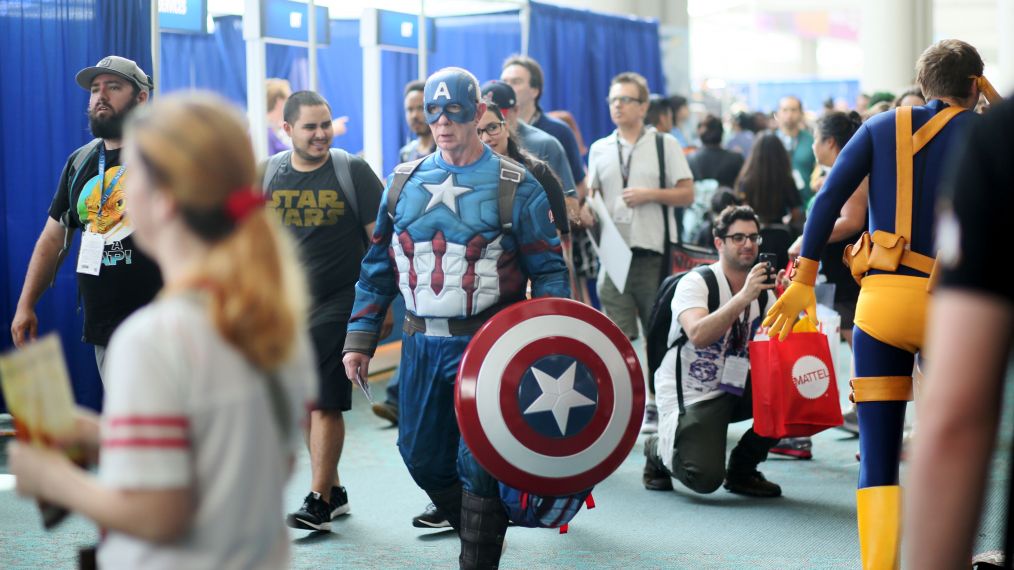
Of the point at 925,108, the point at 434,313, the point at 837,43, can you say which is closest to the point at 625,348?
the point at 434,313

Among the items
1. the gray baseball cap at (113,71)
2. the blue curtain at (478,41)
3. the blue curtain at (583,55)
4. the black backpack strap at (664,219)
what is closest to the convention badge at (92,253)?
the gray baseball cap at (113,71)

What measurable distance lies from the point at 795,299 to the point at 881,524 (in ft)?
2.41

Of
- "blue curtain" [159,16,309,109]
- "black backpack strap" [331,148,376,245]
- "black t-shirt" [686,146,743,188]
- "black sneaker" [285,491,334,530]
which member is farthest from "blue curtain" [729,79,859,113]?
"black sneaker" [285,491,334,530]

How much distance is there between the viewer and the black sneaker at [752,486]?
205 inches

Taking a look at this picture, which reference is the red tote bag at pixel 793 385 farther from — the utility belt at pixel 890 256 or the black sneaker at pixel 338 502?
the black sneaker at pixel 338 502

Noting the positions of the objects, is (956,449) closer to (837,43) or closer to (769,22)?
(769,22)

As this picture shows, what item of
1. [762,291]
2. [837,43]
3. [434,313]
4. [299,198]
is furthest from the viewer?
[837,43]

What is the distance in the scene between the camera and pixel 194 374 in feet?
5.35

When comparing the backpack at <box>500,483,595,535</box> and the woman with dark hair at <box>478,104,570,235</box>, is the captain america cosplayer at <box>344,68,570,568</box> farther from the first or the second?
the woman with dark hair at <box>478,104,570,235</box>

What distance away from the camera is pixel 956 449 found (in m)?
1.47

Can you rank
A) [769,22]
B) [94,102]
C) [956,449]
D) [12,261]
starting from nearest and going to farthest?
[956,449]
[94,102]
[12,261]
[769,22]

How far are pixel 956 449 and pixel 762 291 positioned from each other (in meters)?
3.76

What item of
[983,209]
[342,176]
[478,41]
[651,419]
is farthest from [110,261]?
[478,41]

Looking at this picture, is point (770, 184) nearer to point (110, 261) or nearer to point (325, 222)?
point (325, 222)
